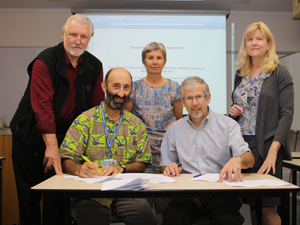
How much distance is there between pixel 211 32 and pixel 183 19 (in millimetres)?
510

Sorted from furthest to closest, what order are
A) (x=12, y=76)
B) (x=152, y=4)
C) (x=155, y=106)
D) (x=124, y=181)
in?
(x=12, y=76)
(x=152, y=4)
(x=155, y=106)
(x=124, y=181)

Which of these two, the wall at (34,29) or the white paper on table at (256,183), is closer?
the white paper on table at (256,183)

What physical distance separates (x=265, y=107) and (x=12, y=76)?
4341 mm

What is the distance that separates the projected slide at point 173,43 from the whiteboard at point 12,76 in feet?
4.45

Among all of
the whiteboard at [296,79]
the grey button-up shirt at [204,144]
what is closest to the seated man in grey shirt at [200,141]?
the grey button-up shirt at [204,144]

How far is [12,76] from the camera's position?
4.74 meters

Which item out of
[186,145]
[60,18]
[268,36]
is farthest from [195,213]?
[60,18]

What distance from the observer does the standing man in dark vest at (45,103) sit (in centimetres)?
199

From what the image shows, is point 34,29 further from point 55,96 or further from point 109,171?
point 109,171

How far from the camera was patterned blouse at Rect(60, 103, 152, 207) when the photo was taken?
6.10 feet

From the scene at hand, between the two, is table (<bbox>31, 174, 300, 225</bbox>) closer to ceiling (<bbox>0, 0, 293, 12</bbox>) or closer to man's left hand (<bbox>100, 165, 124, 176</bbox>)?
man's left hand (<bbox>100, 165, 124, 176</bbox>)

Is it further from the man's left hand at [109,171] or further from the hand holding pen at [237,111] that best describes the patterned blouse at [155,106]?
the man's left hand at [109,171]

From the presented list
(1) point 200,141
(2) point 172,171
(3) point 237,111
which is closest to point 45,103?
(2) point 172,171

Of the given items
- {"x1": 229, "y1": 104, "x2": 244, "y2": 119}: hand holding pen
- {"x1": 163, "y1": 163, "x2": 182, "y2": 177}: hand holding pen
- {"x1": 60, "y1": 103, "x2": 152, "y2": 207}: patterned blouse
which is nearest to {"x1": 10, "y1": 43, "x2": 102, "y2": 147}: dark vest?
{"x1": 60, "y1": 103, "x2": 152, "y2": 207}: patterned blouse
